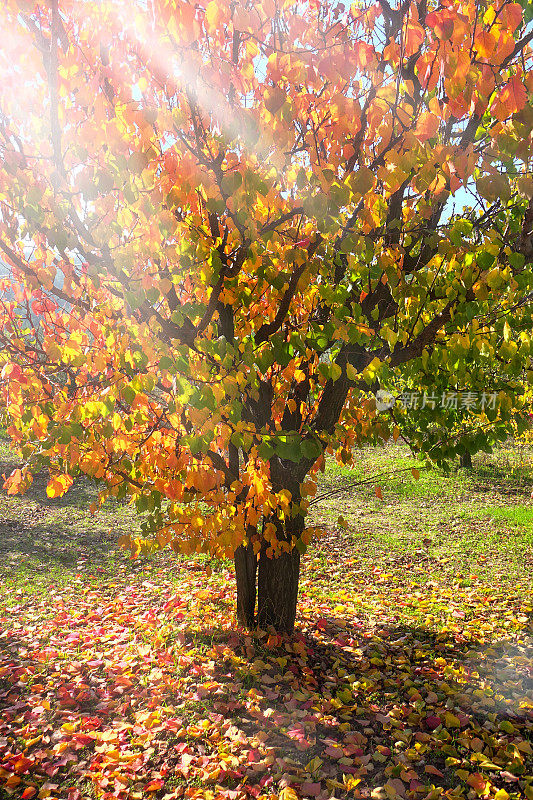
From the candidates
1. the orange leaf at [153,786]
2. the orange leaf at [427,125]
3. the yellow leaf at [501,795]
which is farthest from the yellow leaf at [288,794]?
→ the orange leaf at [427,125]

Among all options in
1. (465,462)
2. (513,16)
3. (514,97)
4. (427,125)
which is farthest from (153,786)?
(465,462)

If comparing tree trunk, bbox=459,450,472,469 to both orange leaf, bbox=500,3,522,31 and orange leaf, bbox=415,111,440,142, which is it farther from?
orange leaf, bbox=500,3,522,31

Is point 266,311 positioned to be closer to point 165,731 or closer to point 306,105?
point 306,105

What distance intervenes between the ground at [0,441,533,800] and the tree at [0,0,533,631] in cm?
125

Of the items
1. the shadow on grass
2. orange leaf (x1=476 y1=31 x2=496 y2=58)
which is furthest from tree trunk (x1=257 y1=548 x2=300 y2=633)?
orange leaf (x1=476 y1=31 x2=496 y2=58)

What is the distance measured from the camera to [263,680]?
4.55 meters

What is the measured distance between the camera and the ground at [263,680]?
3451 millimetres

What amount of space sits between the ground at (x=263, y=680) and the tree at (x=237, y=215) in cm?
125

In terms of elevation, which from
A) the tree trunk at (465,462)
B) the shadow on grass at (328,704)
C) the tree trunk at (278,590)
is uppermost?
the tree trunk at (465,462)

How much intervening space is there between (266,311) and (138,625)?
3.82 m

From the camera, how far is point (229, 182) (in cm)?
303

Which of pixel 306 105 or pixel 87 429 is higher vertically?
pixel 306 105

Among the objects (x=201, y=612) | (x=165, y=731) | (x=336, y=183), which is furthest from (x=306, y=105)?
(x=201, y=612)

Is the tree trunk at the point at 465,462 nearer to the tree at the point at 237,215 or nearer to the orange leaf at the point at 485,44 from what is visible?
the tree at the point at 237,215
